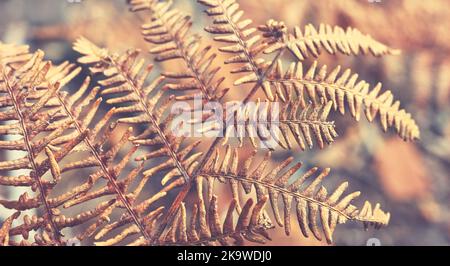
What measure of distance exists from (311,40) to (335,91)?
3.3 inches

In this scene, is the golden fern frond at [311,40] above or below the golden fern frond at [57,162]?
above

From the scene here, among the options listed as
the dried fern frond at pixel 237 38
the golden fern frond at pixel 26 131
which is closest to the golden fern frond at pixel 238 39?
the dried fern frond at pixel 237 38

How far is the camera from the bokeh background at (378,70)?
70cm

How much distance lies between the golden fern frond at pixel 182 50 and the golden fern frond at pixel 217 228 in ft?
0.51

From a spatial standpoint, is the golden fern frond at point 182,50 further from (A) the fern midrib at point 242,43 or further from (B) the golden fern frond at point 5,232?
(B) the golden fern frond at point 5,232

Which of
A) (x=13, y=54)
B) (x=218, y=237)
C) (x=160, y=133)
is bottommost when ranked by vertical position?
(x=218, y=237)

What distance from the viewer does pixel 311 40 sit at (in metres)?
0.69

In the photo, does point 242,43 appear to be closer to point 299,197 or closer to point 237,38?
point 237,38

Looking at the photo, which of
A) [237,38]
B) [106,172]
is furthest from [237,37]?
[106,172]

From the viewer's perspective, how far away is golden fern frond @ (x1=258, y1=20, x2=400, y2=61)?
69 cm

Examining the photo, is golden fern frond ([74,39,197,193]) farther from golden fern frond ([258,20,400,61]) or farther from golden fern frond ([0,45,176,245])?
golden fern frond ([258,20,400,61])

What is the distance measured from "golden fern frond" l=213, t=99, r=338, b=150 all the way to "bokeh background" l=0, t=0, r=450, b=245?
0.05 meters

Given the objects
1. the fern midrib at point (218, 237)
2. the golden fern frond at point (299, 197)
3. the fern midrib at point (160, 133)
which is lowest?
the fern midrib at point (218, 237)

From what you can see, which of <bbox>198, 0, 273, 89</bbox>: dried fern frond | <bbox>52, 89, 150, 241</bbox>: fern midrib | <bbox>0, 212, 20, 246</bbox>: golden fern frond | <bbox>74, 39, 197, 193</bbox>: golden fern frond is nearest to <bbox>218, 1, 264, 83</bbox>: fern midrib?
<bbox>198, 0, 273, 89</bbox>: dried fern frond
